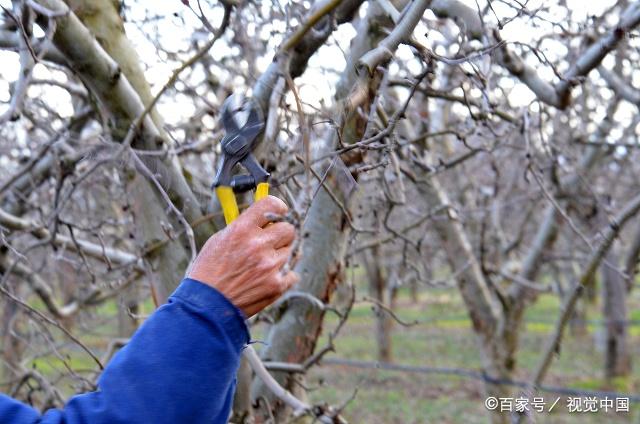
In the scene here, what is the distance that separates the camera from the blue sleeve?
125cm

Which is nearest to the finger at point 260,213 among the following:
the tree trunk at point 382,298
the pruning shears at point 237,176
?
the pruning shears at point 237,176

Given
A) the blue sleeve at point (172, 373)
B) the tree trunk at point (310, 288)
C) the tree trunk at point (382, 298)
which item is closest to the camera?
the blue sleeve at point (172, 373)

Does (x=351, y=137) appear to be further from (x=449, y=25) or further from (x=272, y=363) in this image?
(x=449, y=25)

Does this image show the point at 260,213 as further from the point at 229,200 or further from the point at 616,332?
the point at 616,332

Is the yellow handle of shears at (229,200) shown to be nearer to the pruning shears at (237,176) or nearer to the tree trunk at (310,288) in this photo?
the pruning shears at (237,176)

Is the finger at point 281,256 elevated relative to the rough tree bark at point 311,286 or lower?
lower

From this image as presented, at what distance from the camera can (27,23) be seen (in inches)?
97.5

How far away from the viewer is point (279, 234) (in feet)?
4.83

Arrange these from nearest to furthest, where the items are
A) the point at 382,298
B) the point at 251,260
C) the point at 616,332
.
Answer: the point at 251,260 < the point at 616,332 < the point at 382,298

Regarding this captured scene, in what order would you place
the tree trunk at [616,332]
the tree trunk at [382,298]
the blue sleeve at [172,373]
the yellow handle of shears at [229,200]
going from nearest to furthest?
1. the blue sleeve at [172,373]
2. the yellow handle of shears at [229,200]
3. the tree trunk at [616,332]
4. the tree trunk at [382,298]

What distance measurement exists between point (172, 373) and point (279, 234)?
0.35 m

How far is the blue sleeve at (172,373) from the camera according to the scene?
125cm

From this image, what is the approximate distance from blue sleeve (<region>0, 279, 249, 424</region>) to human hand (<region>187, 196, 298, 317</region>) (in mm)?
31

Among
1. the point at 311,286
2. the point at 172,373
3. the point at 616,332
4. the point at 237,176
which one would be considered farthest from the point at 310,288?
the point at 616,332
